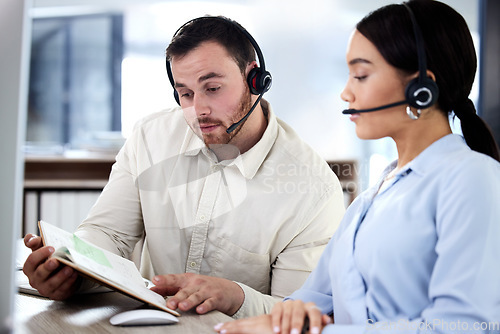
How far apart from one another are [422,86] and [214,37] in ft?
2.42

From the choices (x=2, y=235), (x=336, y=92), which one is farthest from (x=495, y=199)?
(x=336, y=92)

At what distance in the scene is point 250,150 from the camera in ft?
4.63

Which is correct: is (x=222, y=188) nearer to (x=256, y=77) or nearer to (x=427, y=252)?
(x=256, y=77)

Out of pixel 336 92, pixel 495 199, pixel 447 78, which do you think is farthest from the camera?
pixel 336 92

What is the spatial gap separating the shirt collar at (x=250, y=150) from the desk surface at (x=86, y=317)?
0.51 meters

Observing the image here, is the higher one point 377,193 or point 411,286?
point 377,193

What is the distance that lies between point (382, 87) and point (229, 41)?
A: 2.16ft

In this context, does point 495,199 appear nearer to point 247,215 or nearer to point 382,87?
point 382,87

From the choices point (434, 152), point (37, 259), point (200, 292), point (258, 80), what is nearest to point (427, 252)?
point (434, 152)

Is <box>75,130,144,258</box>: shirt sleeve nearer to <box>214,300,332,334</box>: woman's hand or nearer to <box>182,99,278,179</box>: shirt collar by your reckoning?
<box>182,99,278,179</box>: shirt collar

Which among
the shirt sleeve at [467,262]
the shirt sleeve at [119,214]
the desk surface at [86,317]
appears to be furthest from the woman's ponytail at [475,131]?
the shirt sleeve at [119,214]

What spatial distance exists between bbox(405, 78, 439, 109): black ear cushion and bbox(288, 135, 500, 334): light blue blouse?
7 cm

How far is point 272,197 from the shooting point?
4.50ft

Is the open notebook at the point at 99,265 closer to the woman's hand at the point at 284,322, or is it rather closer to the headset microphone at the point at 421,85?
the woman's hand at the point at 284,322
